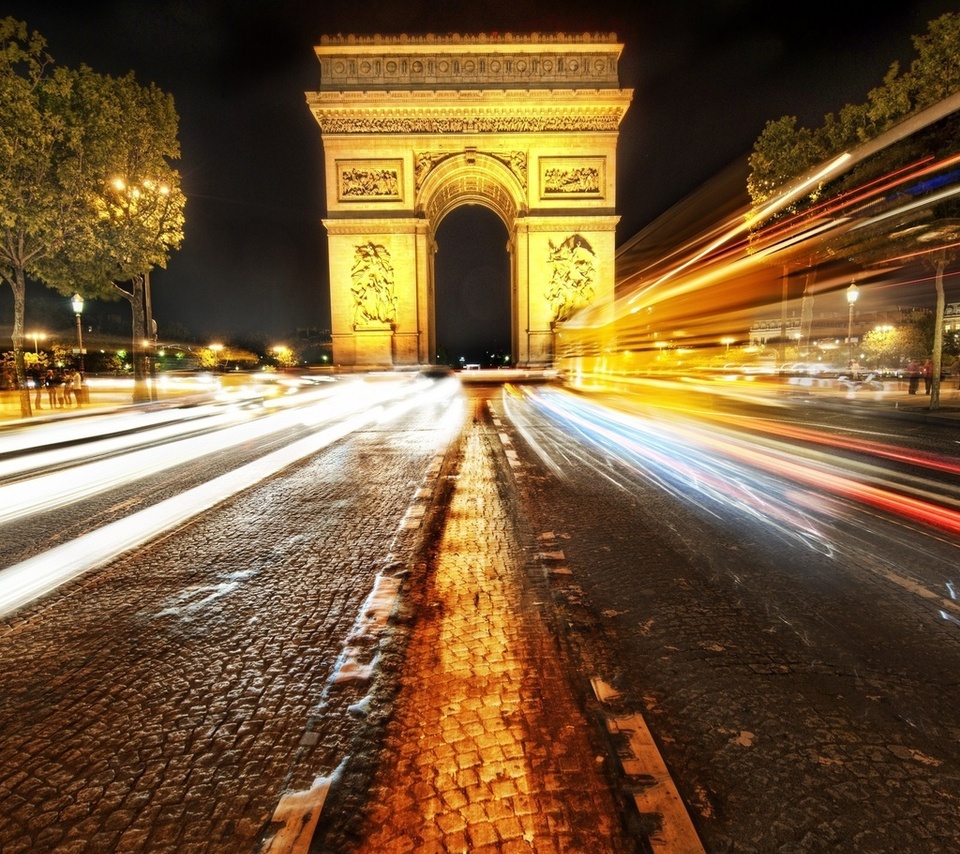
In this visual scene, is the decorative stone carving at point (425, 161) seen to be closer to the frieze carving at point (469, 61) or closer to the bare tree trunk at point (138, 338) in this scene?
the frieze carving at point (469, 61)

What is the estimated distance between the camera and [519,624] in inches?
95.9

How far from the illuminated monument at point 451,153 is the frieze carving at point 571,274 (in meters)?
0.06

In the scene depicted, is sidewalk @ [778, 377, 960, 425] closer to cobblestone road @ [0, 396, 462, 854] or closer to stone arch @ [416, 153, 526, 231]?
cobblestone road @ [0, 396, 462, 854]

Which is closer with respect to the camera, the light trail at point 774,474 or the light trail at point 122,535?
the light trail at point 122,535

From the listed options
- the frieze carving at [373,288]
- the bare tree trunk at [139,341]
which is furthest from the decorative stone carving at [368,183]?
the bare tree trunk at [139,341]

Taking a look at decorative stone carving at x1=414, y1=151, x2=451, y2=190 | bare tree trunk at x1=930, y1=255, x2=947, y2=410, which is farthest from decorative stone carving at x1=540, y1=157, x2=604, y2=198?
bare tree trunk at x1=930, y1=255, x2=947, y2=410

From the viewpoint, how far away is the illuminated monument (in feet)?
98.4

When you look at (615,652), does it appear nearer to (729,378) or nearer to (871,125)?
(871,125)

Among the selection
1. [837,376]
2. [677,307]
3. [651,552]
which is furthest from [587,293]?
[651,552]

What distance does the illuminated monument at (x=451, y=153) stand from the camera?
30.0 metres

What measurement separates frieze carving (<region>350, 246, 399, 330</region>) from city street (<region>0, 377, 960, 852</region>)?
88.2ft

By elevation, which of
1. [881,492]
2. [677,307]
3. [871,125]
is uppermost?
[871,125]

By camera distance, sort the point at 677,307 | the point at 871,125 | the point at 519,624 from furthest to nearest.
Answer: the point at 677,307
the point at 871,125
the point at 519,624

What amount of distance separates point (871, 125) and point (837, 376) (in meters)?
15.2
